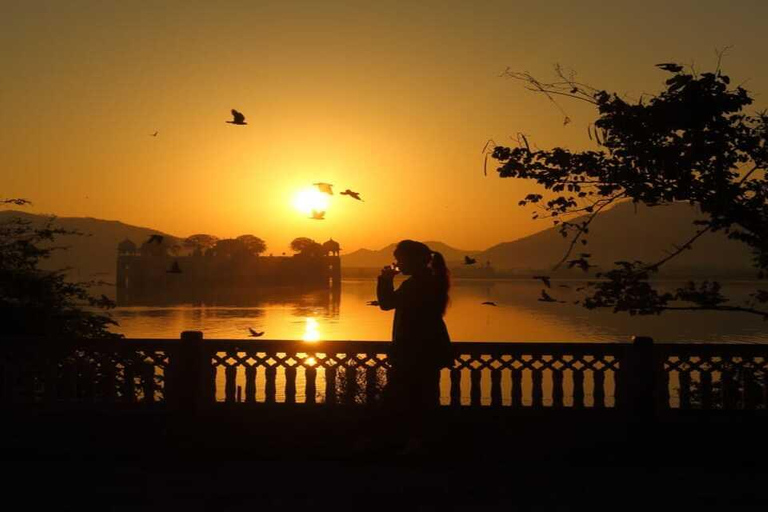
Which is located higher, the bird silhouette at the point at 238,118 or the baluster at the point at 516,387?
the bird silhouette at the point at 238,118

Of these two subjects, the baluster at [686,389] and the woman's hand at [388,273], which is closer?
the woman's hand at [388,273]

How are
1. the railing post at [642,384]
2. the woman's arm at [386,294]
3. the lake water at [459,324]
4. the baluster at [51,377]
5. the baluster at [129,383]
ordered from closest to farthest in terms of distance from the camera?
the woman's arm at [386,294]
the railing post at [642,384]
the baluster at [51,377]
the baluster at [129,383]
the lake water at [459,324]

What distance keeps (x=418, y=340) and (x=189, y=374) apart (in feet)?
11.9

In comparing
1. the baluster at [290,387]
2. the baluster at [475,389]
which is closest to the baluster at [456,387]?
the baluster at [475,389]

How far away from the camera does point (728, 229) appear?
13.0 m

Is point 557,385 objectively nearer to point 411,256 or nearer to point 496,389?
point 496,389

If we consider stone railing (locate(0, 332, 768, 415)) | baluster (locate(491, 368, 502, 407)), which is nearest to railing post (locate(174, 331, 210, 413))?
stone railing (locate(0, 332, 768, 415))

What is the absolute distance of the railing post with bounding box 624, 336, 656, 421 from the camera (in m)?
10.4

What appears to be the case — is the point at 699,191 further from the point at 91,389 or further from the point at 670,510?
the point at 91,389

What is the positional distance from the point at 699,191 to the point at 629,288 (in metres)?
2.06

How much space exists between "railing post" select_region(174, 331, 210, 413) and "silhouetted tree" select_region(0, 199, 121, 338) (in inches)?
447

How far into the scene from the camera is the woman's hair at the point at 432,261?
8383mm

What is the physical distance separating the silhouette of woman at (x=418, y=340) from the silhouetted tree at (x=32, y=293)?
567 inches

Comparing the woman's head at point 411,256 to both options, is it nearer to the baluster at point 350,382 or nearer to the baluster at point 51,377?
the baluster at point 350,382
